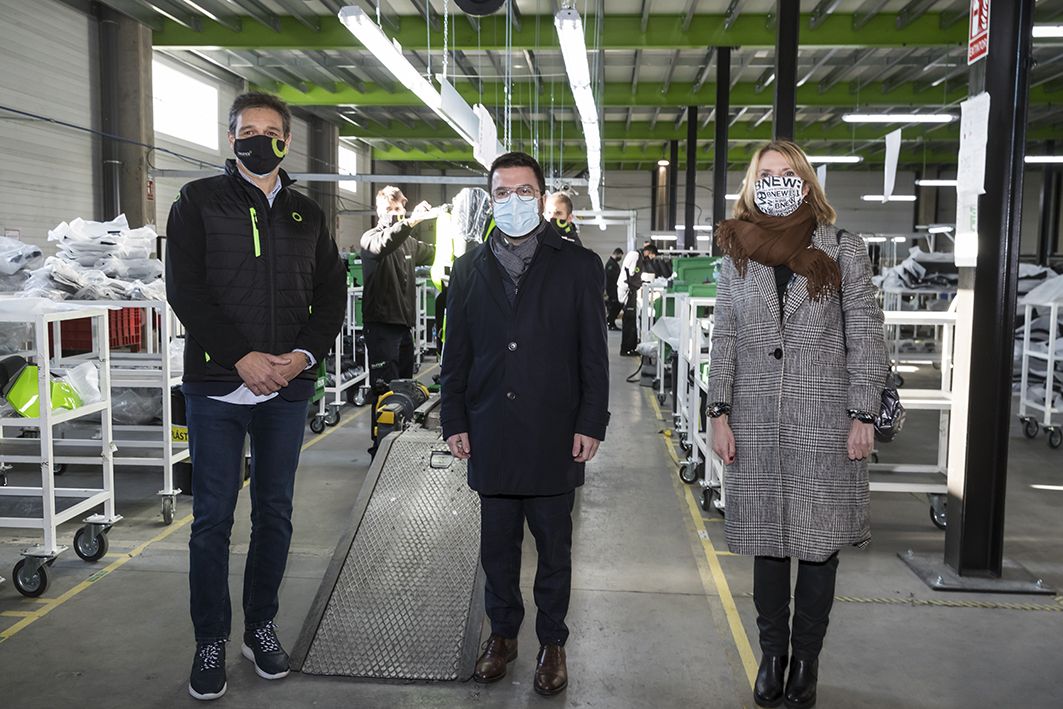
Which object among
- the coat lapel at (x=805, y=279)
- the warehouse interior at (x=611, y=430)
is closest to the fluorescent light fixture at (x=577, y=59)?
the warehouse interior at (x=611, y=430)

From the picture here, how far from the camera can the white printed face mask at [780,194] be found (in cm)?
254

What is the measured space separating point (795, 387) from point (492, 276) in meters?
0.97

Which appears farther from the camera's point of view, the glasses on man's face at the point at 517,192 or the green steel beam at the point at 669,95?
the green steel beam at the point at 669,95

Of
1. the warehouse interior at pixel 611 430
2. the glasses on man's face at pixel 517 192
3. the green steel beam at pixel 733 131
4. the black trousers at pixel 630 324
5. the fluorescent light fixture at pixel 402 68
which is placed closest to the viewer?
the glasses on man's face at pixel 517 192

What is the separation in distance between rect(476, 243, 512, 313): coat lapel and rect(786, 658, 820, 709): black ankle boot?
4.75ft

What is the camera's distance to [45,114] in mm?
10305

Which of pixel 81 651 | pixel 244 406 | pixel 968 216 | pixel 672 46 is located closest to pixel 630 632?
pixel 244 406

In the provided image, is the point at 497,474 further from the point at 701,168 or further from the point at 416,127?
the point at 701,168

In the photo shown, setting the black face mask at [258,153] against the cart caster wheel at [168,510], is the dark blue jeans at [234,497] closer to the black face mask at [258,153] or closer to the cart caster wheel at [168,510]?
the black face mask at [258,153]

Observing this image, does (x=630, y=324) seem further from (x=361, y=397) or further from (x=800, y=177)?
(x=800, y=177)

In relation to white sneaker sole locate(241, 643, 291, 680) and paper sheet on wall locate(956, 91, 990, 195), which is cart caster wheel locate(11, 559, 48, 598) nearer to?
white sneaker sole locate(241, 643, 291, 680)

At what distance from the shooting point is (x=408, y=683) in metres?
2.87

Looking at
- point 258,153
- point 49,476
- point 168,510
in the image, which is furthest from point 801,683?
point 168,510

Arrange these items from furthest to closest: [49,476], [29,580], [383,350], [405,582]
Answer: [383,350]
[49,476]
[29,580]
[405,582]
